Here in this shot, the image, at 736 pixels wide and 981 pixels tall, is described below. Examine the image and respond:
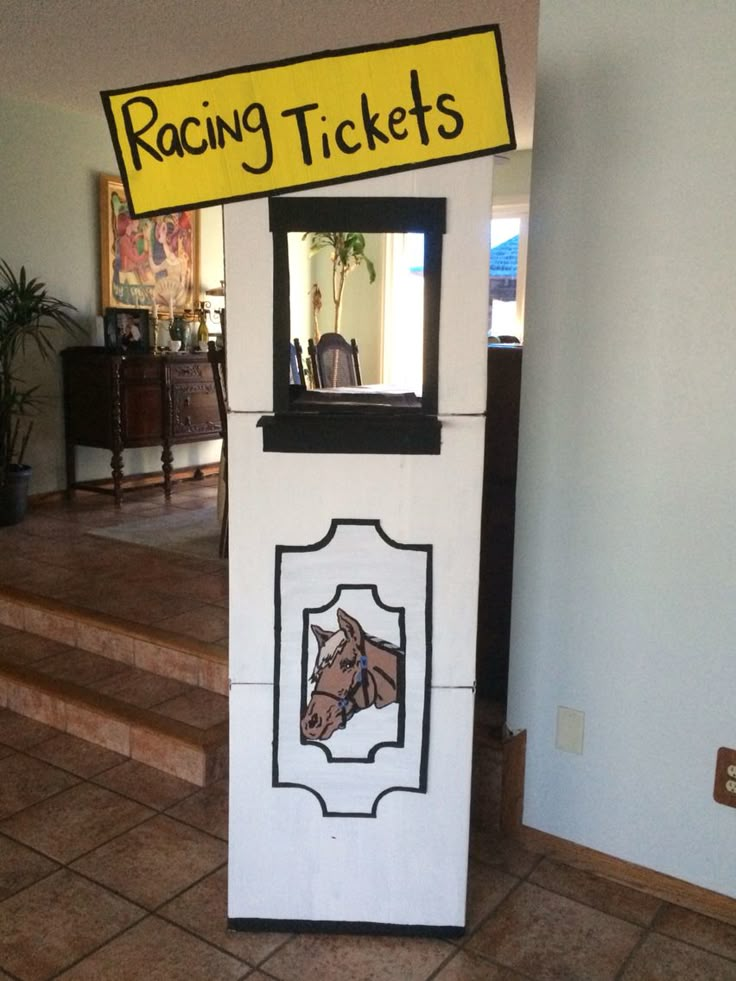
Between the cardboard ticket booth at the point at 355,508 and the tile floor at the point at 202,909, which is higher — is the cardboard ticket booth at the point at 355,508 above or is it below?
above

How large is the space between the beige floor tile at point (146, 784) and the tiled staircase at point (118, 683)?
0.03 meters

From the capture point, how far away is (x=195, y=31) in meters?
3.71

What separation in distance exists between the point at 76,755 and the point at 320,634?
1285mm

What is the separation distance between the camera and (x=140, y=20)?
3564 millimetres

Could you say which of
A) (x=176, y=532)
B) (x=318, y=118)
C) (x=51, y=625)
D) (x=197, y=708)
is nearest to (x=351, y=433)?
(x=318, y=118)

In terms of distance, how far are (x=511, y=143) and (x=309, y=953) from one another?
159 cm

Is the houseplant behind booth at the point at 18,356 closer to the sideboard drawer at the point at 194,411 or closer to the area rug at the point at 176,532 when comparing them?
the area rug at the point at 176,532

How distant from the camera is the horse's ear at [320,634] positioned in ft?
5.70

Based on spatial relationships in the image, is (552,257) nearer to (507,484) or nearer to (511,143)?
(511,143)

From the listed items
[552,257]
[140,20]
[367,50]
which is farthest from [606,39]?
[140,20]

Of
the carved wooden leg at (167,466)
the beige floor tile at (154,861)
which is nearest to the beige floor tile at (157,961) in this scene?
the beige floor tile at (154,861)

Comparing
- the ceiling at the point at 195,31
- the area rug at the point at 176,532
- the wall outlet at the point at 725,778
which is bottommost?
the area rug at the point at 176,532

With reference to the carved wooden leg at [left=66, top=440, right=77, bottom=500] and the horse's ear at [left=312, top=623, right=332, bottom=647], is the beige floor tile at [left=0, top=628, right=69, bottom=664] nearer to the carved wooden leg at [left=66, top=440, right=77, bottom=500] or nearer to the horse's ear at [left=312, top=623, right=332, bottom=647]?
the horse's ear at [left=312, top=623, right=332, bottom=647]

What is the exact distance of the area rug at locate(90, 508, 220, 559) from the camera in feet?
13.8
